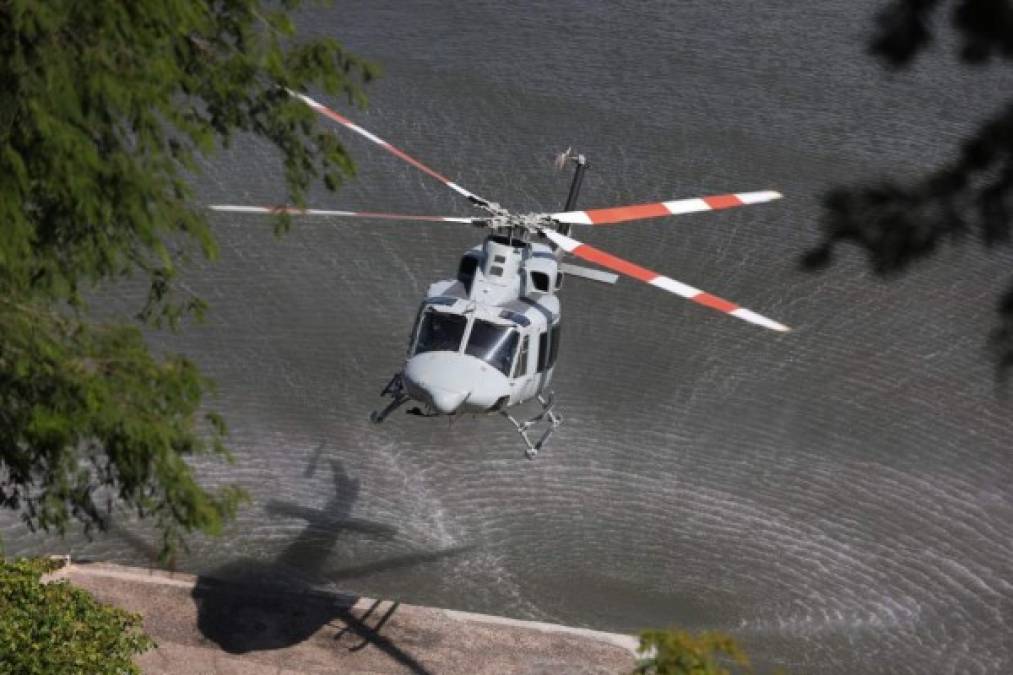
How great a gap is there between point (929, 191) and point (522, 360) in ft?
23.9

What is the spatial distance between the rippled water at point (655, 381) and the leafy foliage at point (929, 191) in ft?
31.9

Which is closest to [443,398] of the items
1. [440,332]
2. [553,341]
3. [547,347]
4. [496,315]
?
[440,332]

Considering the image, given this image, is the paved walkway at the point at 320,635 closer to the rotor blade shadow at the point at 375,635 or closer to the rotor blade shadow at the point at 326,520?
the rotor blade shadow at the point at 375,635

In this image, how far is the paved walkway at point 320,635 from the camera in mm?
17172

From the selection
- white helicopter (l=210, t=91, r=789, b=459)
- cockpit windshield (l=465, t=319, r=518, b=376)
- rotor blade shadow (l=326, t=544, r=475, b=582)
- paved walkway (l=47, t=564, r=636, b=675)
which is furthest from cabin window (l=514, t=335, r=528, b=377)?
rotor blade shadow (l=326, t=544, r=475, b=582)

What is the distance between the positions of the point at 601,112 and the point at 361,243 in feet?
24.1

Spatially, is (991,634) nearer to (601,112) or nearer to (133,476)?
(133,476)

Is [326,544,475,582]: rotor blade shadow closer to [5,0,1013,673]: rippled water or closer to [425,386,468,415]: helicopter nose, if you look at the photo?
[5,0,1013,673]: rippled water

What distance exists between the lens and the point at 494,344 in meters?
16.5

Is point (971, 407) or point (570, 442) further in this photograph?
point (971, 407)

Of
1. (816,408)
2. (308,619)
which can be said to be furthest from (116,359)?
(816,408)

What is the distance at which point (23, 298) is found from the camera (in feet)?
34.0

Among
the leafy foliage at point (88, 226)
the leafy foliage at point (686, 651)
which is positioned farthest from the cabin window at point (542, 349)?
the leafy foliage at point (686, 651)

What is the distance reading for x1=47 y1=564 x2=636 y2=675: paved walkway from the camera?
17.2 m
